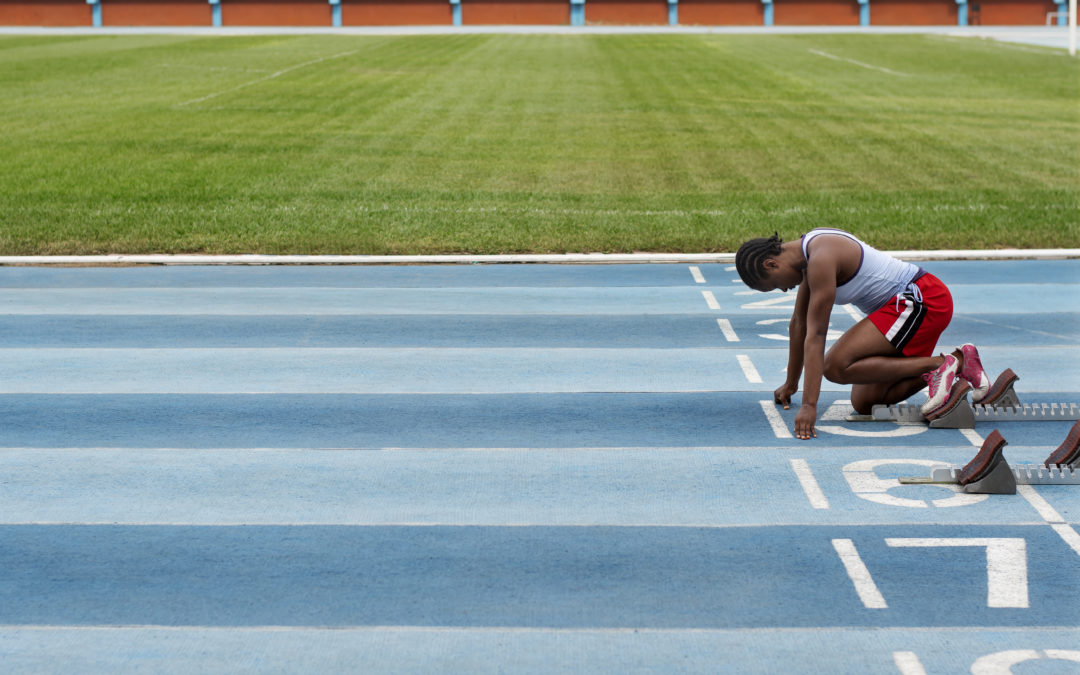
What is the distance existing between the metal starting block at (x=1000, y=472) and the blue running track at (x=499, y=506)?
0.08m

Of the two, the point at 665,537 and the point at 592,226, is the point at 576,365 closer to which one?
the point at 665,537

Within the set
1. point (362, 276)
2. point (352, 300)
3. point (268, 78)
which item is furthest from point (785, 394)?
point (268, 78)

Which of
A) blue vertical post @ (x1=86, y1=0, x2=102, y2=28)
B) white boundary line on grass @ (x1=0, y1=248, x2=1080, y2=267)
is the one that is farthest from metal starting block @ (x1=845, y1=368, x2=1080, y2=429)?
blue vertical post @ (x1=86, y1=0, x2=102, y2=28)

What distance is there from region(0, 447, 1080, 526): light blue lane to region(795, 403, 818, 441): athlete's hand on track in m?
0.11

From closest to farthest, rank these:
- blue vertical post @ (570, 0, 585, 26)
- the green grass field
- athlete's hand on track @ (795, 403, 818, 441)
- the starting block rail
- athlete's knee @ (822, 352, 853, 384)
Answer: the starting block rail, athlete's hand on track @ (795, 403, 818, 441), athlete's knee @ (822, 352, 853, 384), the green grass field, blue vertical post @ (570, 0, 585, 26)

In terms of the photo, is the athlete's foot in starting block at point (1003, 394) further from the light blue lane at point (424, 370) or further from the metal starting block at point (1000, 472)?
the metal starting block at point (1000, 472)

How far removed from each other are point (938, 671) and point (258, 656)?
2.53m

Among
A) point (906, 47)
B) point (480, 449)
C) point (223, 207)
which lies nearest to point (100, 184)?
point (223, 207)

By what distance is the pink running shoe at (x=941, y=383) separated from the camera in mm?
7496

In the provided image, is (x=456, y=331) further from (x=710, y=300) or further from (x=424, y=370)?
(x=710, y=300)

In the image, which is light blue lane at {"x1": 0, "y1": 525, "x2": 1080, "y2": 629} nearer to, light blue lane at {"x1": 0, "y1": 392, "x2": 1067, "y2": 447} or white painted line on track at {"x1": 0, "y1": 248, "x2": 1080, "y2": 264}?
light blue lane at {"x1": 0, "y1": 392, "x2": 1067, "y2": 447}

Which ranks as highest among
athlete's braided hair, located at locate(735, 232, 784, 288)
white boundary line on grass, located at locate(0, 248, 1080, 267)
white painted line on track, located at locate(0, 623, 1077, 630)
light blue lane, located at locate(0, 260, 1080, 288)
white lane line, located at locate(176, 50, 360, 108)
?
white lane line, located at locate(176, 50, 360, 108)

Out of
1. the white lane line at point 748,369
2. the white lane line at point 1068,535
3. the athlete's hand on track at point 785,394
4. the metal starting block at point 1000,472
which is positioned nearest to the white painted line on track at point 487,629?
the white lane line at point 1068,535

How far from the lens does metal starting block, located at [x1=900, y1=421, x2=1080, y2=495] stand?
637 cm
